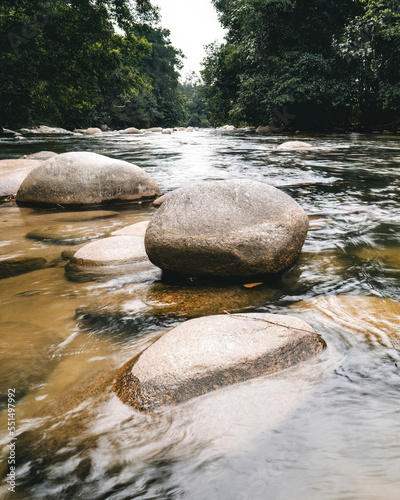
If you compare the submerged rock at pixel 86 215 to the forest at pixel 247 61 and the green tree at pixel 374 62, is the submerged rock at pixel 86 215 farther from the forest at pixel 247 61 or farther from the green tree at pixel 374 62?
the green tree at pixel 374 62

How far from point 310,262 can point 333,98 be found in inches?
766

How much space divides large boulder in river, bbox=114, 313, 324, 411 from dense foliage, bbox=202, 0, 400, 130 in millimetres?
18899

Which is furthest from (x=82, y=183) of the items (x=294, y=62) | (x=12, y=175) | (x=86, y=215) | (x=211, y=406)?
(x=294, y=62)

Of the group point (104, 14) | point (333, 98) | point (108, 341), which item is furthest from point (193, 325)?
point (333, 98)

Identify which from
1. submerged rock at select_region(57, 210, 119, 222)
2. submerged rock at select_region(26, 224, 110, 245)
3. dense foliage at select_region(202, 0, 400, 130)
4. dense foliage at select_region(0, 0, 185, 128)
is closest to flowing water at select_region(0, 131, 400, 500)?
submerged rock at select_region(26, 224, 110, 245)

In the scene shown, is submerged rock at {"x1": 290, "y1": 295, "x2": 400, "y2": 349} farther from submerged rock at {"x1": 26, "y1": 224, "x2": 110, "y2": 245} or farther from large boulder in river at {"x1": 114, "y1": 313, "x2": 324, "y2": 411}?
submerged rock at {"x1": 26, "y1": 224, "x2": 110, "y2": 245}

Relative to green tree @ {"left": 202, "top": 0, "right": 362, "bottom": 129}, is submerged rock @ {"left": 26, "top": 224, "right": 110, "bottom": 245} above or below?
below

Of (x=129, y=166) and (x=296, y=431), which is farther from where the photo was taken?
(x=129, y=166)

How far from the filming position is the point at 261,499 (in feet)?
3.75

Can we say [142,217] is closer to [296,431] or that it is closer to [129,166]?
[129,166]

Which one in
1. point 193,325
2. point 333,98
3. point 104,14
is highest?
point 104,14

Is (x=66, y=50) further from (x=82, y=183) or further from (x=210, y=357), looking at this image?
(x=210, y=357)

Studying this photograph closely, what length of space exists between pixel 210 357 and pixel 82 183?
14.5ft

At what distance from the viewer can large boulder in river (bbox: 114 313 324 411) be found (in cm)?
159
